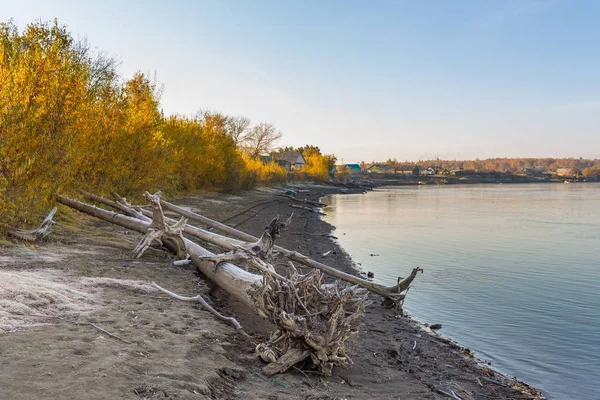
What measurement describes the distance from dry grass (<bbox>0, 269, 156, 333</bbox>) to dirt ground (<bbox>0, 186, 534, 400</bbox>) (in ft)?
0.72

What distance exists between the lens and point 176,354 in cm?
568

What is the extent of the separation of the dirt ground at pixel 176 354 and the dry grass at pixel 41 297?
219 mm

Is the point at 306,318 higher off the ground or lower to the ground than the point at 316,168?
lower

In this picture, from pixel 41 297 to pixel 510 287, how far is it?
14.4 metres

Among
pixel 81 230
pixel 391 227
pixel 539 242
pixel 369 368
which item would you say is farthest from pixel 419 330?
pixel 391 227

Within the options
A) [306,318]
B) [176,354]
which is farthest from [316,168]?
[176,354]

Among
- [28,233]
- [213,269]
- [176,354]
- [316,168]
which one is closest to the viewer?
[176,354]

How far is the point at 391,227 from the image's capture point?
33.4m

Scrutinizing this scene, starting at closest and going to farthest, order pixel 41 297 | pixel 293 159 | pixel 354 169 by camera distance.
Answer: pixel 41 297 → pixel 293 159 → pixel 354 169

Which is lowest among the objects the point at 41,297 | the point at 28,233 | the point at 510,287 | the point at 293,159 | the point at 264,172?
the point at 510,287

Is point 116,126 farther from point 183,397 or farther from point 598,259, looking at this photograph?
point 598,259

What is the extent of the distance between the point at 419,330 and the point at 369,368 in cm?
364

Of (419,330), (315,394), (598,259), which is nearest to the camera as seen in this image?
(315,394)

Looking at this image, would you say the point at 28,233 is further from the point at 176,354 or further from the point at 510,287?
the point at 510,287
